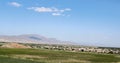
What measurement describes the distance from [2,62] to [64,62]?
1238 centimetres

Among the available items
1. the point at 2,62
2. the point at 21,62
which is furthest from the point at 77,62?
the point at 2,62

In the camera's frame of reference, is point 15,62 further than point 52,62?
No

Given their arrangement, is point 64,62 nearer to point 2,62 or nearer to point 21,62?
point 21,62

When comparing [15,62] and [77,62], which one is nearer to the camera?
[15,62]

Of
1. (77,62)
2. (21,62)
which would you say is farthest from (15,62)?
(77,62)

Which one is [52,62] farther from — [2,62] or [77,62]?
[2,62]

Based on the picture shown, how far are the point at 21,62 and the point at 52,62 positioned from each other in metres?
6.57

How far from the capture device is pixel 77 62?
52906 millimetres

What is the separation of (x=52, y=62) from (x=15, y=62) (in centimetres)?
751

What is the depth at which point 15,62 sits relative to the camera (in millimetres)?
45500

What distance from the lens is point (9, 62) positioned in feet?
147

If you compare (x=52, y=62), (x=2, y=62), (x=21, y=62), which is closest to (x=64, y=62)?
(x=52, y=62)

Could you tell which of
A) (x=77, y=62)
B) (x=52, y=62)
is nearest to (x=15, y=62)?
(x=52, y=62)

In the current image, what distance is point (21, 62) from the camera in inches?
1806
